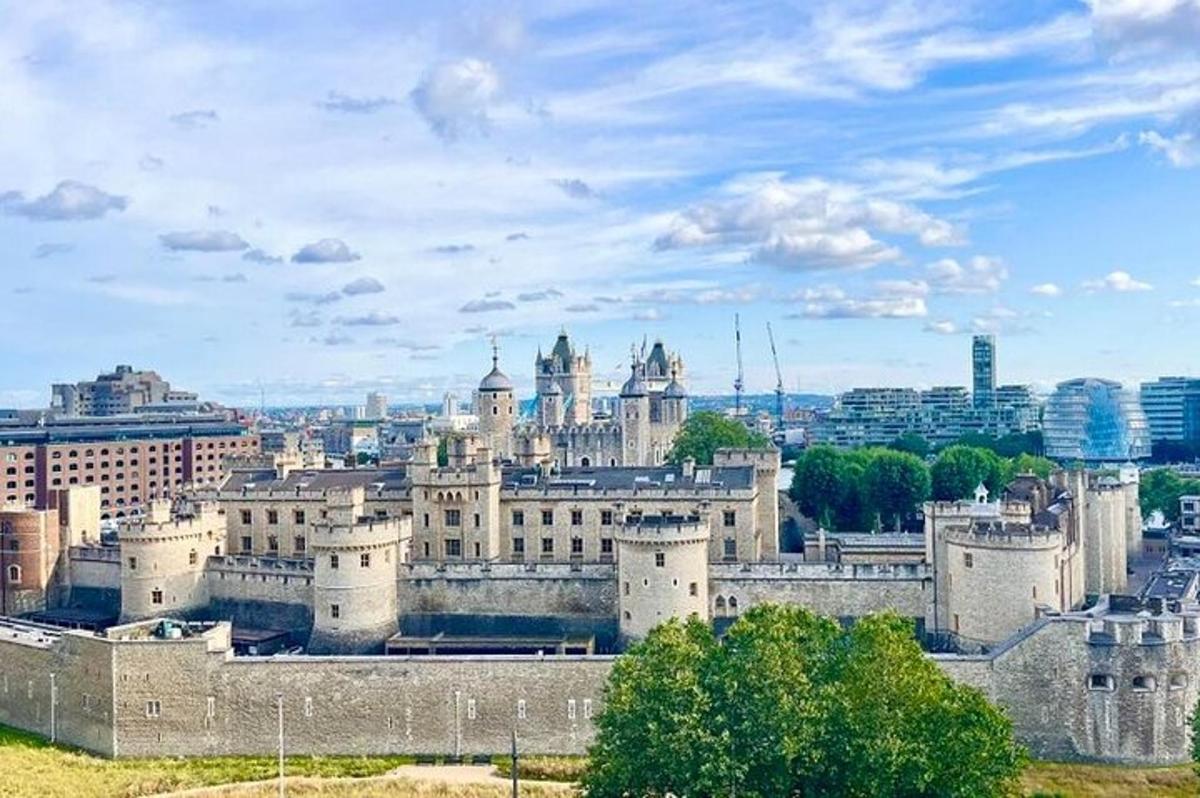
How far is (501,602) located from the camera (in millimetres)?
67125

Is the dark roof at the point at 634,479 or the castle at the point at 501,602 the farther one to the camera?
the dark roof at the point at 634,479

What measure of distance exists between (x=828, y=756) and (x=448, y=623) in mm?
27486

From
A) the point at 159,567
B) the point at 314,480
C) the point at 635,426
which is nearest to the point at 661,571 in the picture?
the point at 314,480

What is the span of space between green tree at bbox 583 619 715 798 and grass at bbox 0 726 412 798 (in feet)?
49.4

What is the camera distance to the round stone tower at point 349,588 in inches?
2501

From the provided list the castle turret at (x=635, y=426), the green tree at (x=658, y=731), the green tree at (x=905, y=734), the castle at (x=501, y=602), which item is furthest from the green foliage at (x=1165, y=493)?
the green tree at (x=658, y=731)

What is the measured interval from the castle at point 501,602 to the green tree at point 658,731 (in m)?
8.28

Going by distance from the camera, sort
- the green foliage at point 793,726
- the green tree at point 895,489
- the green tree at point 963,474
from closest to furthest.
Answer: the green foliage at point 793,726 < the green tree at point 895,489 < the green tree at point 963,474

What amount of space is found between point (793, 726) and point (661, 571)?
1792cm

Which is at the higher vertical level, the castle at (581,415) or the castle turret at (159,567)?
the castle at (581,415)

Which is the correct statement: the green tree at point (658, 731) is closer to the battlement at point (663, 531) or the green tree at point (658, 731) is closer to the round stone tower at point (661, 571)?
the round stone tower at point (661, 571)

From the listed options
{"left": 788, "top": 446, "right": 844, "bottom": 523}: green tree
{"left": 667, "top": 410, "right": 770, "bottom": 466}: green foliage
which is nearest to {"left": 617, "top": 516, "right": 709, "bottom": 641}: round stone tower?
{"left": 788, "top": 446, "right": 844, "bottom": 523}: green tree

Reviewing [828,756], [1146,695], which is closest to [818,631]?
[828,756]

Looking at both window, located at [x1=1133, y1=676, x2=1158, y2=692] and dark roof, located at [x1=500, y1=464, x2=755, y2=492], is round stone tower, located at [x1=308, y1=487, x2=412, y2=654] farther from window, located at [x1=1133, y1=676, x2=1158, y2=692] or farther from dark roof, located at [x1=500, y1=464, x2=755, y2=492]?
window, located at [x1=1133, y1=676, x2=1158, y2=692]
